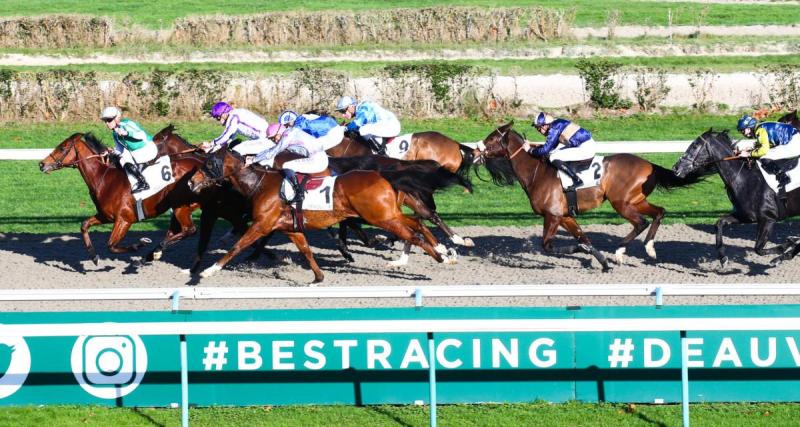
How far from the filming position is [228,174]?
1004cm

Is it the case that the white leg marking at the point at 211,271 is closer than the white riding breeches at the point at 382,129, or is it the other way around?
the white leg marking at the point at 211,271

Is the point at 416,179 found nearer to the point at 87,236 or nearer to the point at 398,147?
the point at 398,147

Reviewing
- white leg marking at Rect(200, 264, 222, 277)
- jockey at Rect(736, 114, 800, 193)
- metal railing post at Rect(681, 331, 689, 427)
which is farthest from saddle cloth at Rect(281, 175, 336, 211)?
metal railing post at Rect(681, 331, 689, 427)

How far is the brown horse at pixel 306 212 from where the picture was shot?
389 inches

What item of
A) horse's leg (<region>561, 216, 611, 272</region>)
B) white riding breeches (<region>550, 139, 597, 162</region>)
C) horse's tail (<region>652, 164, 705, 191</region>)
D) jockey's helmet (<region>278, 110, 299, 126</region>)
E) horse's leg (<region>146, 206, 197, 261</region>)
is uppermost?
jockey's helmet (<region>278, 110, 299, 126</region>)

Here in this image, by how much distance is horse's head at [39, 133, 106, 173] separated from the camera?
36.2 ft

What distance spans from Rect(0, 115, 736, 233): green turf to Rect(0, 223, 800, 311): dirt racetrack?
668 millimetres

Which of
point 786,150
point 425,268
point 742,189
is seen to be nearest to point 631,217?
point 742,189

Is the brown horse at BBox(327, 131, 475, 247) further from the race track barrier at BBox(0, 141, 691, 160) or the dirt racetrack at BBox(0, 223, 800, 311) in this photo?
the dirt racetrack at BBox(0, 223, 800, 311)

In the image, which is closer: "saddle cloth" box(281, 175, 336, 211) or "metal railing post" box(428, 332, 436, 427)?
"metal railing post" box(428, 332, 436, 427)

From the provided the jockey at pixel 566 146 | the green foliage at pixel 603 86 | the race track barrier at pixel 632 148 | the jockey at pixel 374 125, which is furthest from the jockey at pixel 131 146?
the green foliage at pixel 603 86

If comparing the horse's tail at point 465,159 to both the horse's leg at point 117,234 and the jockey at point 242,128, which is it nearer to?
the jockey at point 242,128

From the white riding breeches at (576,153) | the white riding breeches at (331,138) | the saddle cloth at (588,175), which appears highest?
the white riding breeches at (331,138)

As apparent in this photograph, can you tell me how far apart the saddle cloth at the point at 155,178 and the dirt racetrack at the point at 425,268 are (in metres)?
0.70
